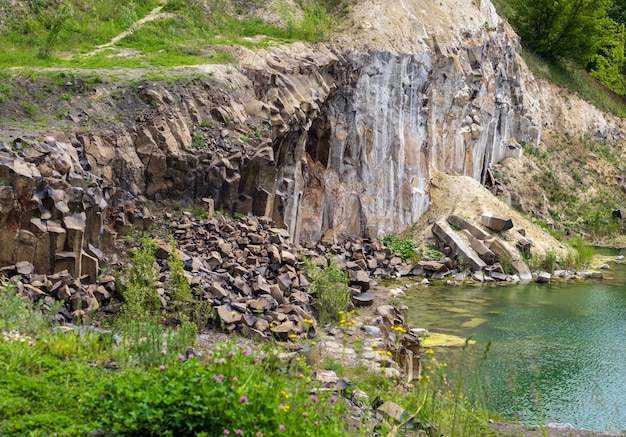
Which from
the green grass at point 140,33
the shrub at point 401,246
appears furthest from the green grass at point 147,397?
the shrub at point 401,246

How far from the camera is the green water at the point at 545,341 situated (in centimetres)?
1277

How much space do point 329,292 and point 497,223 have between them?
15.5 m

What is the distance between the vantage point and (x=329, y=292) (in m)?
16.2

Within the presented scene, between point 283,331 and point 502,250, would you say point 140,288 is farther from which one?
point 502,250

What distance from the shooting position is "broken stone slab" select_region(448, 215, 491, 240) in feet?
95.4

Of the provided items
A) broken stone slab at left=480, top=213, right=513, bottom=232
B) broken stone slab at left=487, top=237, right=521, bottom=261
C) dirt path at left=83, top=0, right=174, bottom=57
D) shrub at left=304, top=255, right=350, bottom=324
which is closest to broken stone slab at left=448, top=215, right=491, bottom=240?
broken stone slab at left=487, top=237, right=521, bottom=261

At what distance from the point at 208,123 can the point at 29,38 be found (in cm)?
724

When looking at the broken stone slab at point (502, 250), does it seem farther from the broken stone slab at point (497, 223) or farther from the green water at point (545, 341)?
the green water at point (545, 341)

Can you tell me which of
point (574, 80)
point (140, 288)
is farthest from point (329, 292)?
point (574, 80)

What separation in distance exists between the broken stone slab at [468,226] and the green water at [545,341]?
3.31m

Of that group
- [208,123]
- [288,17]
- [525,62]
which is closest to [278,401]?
[208,123]

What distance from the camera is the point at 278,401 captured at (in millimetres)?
6520

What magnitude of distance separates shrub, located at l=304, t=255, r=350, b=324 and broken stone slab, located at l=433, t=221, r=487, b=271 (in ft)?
38.5

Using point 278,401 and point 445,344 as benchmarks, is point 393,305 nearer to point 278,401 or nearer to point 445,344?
point 445,344
